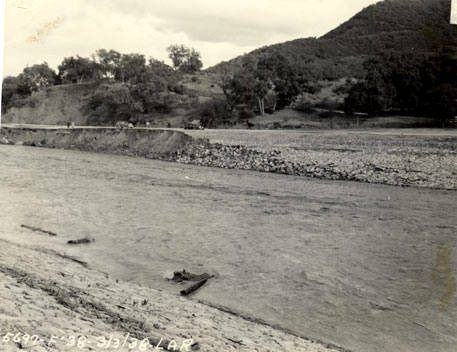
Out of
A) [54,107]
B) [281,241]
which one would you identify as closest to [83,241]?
[281,241]

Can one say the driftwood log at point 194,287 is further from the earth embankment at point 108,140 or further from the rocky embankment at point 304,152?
the earth embankment at point 108,140

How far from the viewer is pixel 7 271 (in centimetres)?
709

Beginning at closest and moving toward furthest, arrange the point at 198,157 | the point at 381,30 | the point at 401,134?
the point at 381,30, the point at 401,134, the point at 198,157

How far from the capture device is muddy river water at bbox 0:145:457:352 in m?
7.49

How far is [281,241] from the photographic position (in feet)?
38.0

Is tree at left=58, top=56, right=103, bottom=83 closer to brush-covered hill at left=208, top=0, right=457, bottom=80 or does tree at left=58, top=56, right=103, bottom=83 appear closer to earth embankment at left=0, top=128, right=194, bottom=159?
earth embankment at left=0, top=128, right=194, bottom=159

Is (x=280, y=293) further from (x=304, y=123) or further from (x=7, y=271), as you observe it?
(x=304, y=123)

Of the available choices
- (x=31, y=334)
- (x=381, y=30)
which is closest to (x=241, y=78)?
(x=381, y=30)

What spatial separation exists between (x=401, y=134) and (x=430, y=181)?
14.4 ft

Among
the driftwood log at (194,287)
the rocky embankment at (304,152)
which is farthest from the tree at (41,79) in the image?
the driftwood log at (194,287)

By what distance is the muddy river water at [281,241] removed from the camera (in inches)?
295

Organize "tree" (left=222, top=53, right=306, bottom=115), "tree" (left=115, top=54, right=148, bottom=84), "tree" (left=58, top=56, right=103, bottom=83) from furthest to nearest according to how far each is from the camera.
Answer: "tree" (left=222, top=53, right=306, bottom=115)
"tree" (left=58, top=56, right=103, bottom=83)
"tree" (left=115, top=54, right=148, bottom=84)

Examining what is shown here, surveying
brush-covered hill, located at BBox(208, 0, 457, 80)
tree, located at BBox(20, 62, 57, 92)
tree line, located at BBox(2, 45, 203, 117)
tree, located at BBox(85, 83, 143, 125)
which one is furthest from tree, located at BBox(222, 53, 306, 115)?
tree, located at BBox(20, 62, 57, 92)

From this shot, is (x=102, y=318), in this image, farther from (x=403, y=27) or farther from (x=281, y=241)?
(x=403, y=27)
